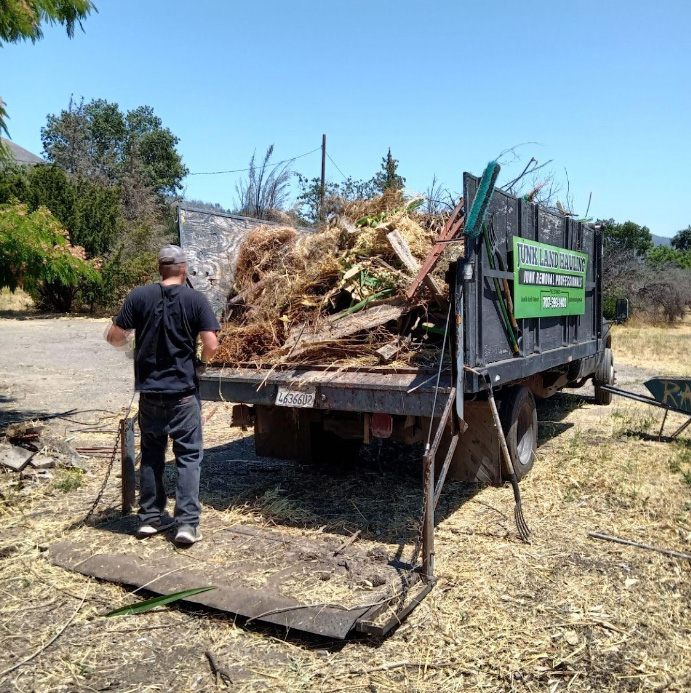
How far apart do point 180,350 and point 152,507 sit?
108cm

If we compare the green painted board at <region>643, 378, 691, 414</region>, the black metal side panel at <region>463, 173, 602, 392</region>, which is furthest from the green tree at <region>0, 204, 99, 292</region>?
the green painted board at <region>643, 378, 691, 414</region>

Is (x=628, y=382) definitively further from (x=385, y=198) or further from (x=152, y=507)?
(x=152, y=507)

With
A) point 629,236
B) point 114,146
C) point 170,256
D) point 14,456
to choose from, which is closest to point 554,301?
point 170,256

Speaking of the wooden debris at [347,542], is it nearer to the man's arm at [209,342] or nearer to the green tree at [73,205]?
the man's arm at [209,342]

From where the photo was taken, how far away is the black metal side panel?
4.36 meters

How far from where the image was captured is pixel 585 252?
7.36 m

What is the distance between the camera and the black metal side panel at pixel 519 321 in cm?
436

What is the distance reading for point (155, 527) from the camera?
14.9 feet

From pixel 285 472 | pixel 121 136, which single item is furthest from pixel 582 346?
pixel 121 136

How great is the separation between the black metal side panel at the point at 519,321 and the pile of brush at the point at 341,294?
328 mm

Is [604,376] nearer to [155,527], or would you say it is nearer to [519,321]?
[519,321]

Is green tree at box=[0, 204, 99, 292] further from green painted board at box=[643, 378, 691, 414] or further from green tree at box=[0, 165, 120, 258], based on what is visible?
green tree at box=[0, 165, 120, 258]

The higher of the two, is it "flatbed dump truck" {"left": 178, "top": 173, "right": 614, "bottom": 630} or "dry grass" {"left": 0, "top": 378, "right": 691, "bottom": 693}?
"flatbed dump truck" {"left": 178, "top": 173, "right": 614, "bottom": 630}

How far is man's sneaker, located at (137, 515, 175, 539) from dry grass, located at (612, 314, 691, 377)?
1101cm
